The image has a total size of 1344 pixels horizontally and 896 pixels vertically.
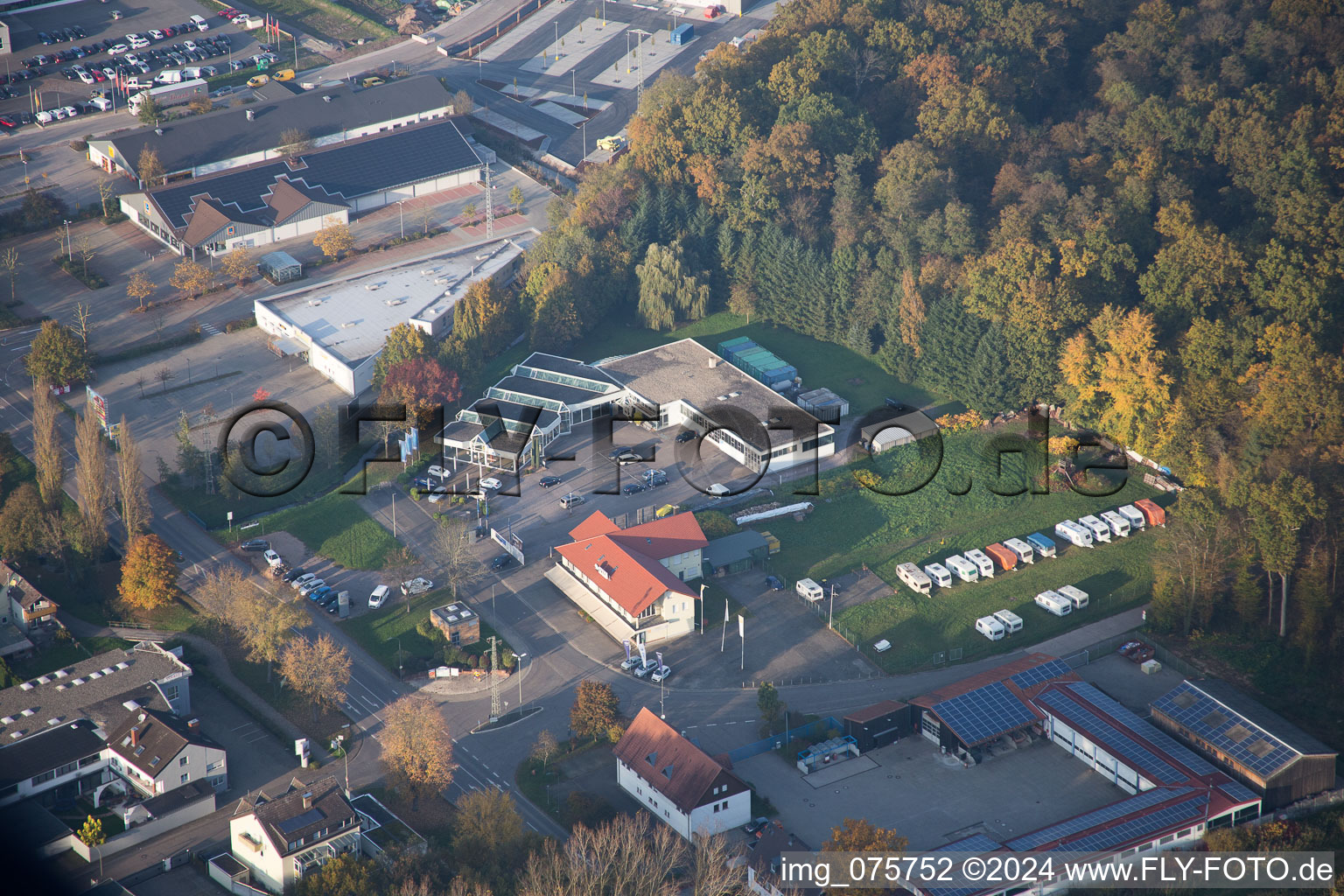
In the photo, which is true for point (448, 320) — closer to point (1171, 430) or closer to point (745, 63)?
point (745, 63)

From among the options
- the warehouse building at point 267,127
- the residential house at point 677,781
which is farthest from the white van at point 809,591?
the warehouse building at point 267,127

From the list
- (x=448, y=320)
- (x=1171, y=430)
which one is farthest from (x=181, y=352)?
(x=1171, y=430)

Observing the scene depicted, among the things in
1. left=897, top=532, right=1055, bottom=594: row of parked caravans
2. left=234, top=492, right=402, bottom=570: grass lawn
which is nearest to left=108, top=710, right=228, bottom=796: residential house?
left=234, top=492, right=402, bottom=570: grass lawn

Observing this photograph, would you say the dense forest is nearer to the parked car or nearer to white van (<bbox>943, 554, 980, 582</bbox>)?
white van (<bbox>943, 554, 980, 582</bbox>)

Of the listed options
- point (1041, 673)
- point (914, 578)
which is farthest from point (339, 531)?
point (1041, 673)

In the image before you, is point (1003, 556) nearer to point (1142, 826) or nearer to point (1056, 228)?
point (1142, 826)
